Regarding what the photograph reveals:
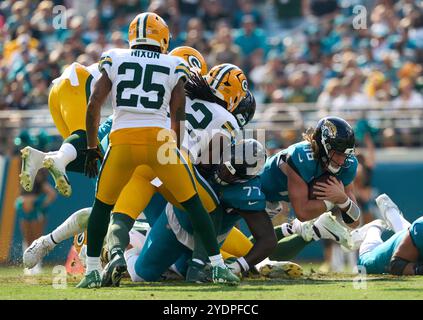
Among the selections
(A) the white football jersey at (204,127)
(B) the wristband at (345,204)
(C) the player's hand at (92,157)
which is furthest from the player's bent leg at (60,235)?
(B) the wristband at (345,204)

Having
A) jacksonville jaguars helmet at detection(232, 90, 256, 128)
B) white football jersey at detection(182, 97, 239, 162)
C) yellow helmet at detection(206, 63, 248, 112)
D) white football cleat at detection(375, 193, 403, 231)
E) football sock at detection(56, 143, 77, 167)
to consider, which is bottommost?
white football cleat at detection(375, 193, 403, 231)

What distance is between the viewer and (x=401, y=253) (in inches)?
344

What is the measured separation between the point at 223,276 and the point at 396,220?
2612mm

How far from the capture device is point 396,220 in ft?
32.1

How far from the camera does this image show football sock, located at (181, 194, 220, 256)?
25.4 ft

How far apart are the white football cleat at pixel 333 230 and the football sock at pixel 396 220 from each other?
113 centimetres

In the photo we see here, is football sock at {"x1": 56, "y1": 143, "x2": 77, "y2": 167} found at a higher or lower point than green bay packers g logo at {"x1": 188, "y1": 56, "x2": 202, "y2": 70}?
lower

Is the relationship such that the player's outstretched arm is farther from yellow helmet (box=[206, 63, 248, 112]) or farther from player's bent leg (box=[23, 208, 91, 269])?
player's bent leg (box=[23, 208, 91, 269])

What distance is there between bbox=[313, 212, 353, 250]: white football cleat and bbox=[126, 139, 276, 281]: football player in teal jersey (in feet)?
1.83

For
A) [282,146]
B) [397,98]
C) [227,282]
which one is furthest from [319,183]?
[397,98]

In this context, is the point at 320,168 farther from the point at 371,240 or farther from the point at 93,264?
the point at 93,264

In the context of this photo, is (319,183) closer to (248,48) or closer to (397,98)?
(397,98)

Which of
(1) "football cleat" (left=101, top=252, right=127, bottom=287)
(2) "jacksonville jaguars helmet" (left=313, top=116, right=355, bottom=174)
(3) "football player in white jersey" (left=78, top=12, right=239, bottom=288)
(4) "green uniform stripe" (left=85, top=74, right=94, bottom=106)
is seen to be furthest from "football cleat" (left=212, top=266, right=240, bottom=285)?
(4) "green uniform stripe" (left=85, top=74, right=94, bottom=106)
